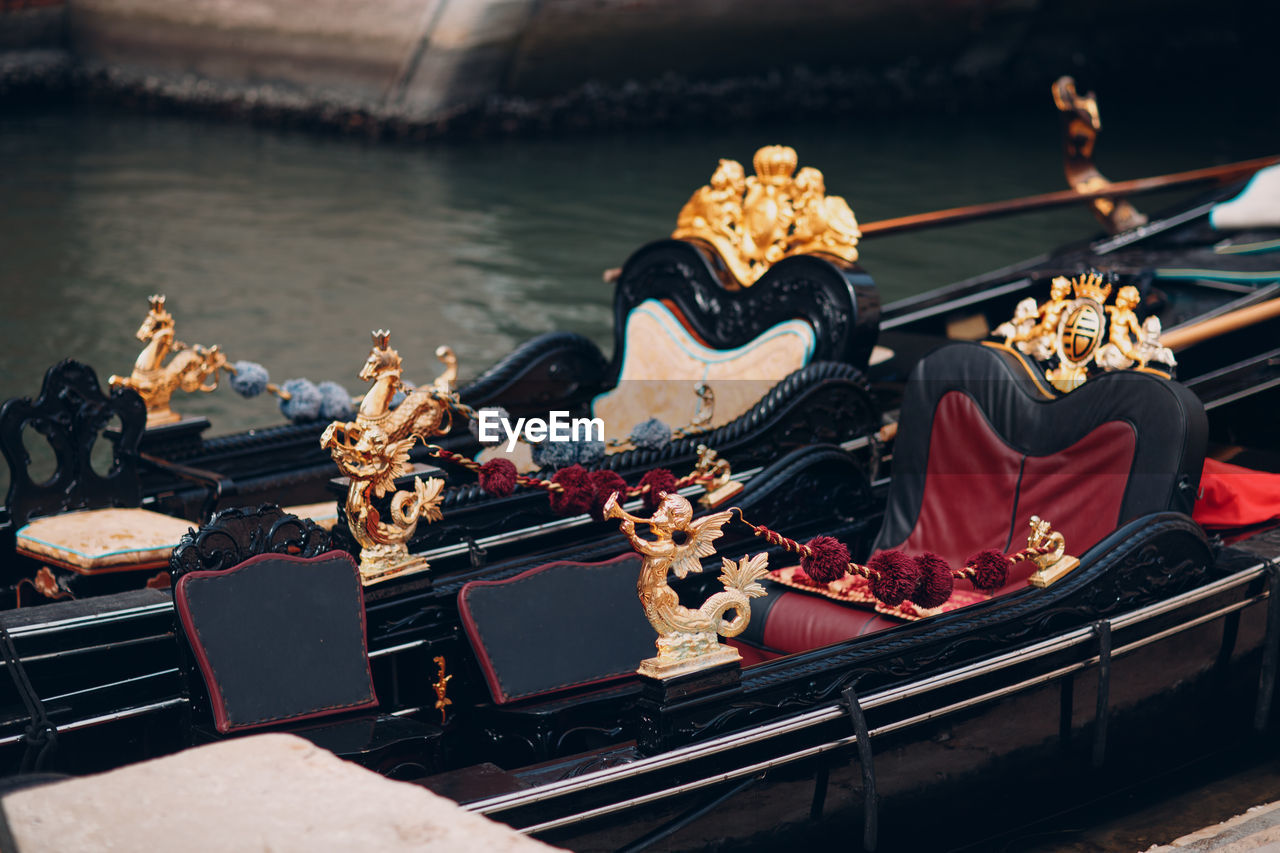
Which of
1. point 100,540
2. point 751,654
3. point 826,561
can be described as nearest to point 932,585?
point 826,561

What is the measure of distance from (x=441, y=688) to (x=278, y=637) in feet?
1.39

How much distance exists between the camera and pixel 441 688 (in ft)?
9.72

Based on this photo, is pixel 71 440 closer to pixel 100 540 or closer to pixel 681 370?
pixel 100 540

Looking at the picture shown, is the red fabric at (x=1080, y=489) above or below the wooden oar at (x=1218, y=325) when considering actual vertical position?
below

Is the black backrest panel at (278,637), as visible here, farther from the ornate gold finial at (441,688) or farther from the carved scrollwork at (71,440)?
the carved scrollwork at (71,440)

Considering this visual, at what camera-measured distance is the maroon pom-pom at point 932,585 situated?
2803 millimetres

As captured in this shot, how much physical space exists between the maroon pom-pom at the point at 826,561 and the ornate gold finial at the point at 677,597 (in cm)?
37

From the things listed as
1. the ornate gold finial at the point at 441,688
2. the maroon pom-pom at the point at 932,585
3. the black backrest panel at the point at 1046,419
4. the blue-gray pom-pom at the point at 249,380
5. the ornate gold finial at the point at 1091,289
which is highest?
the ornate gold finial at the point at 1091,289

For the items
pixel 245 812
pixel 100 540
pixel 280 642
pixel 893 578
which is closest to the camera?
pixel 245 812

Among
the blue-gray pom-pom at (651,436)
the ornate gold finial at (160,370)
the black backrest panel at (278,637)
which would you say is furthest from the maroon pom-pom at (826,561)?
the ornate gold finial at (160,370)

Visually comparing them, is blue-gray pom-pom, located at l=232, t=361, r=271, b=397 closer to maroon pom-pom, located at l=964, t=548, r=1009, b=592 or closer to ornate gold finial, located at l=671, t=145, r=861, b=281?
ornate gold finial, located at l=671, t=145, r=861, b=281

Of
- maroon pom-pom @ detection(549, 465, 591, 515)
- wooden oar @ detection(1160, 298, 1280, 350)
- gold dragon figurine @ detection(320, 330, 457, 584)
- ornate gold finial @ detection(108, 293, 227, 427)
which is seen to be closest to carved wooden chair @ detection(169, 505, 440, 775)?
gold dragon figurine @ detection(320, 330, 457, 584)

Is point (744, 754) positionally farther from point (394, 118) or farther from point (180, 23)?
point (180, 23)

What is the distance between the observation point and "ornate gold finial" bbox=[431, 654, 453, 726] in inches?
116
